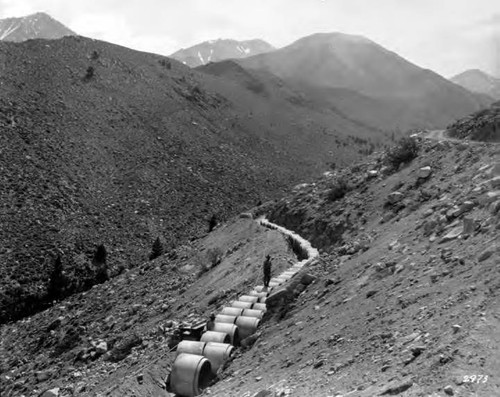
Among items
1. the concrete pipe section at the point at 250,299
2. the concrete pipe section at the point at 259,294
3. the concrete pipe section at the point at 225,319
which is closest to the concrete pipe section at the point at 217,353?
the concrete pipe section at the point at 225,319

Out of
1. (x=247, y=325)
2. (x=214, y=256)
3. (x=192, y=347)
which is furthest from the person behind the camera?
(x=214, y=256)

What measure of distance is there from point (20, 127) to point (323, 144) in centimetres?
5492

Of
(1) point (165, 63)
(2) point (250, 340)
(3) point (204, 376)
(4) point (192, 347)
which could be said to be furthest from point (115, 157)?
(3) point (204, 376)

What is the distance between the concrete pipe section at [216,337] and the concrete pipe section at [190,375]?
129cm

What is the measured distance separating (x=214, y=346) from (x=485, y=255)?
6503 mm

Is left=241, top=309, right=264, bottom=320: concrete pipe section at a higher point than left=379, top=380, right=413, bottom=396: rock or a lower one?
lower

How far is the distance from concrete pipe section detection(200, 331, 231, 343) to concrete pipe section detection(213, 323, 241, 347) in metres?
0.11

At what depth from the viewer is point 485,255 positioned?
11273 millimetres

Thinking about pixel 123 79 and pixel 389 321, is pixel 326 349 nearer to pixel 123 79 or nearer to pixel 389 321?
pixel 389 321

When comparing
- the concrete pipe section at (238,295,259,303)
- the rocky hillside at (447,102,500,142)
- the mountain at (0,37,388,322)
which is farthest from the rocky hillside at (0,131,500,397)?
the mountain at (0,37,388,322)

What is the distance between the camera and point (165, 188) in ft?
215

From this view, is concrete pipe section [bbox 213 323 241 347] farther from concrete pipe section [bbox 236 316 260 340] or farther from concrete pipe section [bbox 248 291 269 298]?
concrete pipe section [bbox 248 291 269 298]

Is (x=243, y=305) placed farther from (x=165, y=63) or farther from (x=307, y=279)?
(x=165, y=63)

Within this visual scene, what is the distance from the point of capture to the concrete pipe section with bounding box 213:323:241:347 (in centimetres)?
1510
